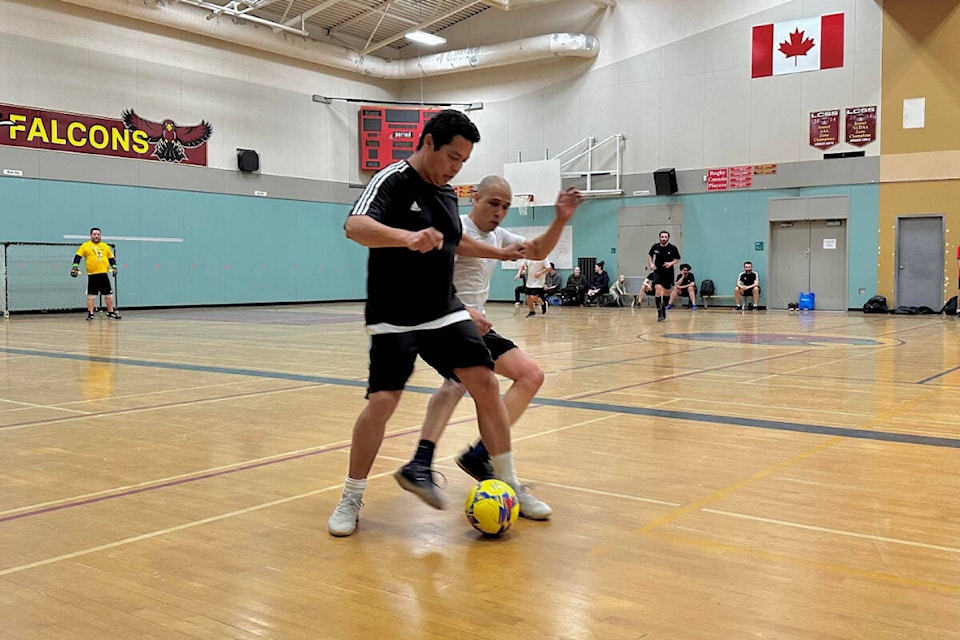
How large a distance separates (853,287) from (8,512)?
24.2 meters

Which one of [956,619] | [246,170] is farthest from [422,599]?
[246,170]

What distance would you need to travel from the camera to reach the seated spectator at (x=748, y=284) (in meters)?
25.2

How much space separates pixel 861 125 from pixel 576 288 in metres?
9.75

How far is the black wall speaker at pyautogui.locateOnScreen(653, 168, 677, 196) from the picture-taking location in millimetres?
26453

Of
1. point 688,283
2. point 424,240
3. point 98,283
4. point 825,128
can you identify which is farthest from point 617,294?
point 424,240

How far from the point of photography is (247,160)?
27.3 meters

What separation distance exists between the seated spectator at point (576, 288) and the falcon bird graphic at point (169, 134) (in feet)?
41.0

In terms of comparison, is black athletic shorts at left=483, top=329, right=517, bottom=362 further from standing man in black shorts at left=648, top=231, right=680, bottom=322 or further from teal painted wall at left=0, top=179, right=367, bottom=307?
teal painted wall at left=0, top=179, right=367, bottom=307

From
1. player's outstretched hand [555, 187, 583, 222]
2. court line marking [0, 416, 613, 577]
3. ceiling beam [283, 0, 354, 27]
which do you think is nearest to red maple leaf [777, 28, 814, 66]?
ceiling beam [283, 0, 354, 27]

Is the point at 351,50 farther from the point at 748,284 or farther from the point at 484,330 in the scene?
the point at 484,330

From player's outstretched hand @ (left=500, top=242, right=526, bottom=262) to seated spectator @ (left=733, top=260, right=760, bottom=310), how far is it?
22.0 m

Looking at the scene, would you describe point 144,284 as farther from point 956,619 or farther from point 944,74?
point 956,619

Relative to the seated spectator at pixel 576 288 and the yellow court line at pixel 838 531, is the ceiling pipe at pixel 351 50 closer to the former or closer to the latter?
the seated spectator at pixel 576 288

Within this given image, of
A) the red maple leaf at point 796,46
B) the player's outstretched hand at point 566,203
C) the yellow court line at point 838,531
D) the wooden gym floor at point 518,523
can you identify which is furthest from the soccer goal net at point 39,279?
the yellow court line at point 838,531
